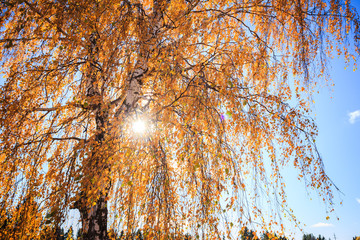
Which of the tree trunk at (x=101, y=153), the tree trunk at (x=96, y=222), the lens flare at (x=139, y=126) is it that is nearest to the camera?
the tree trunk at (x=101, y=153)

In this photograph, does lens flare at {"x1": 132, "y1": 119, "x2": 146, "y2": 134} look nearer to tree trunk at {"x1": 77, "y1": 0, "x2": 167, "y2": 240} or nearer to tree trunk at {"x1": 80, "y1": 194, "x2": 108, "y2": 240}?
tree trunk at {"x1": 77, "y1": 0, "x2": 167, "y2": 240}

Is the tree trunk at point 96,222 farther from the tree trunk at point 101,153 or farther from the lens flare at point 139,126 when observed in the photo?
the lens flare at point 139,126

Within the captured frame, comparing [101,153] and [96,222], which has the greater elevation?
[101,153]

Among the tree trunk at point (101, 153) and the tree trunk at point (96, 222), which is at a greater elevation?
the tree trunk at point (101, 153)

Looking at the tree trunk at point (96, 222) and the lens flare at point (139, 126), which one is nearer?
the lens flare at point (139, 126)

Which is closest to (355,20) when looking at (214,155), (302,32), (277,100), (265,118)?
(302,32)

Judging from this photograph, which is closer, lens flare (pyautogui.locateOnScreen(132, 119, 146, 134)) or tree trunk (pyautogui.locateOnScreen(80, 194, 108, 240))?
lens flare (pyautogui.locateOnScreen(132, 119, 146, 134))

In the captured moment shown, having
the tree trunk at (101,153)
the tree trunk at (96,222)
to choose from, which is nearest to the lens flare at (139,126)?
the tree trunk at (101,153)

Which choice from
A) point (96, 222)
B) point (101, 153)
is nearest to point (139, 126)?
point (101, 153)

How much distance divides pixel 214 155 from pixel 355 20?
2.56m

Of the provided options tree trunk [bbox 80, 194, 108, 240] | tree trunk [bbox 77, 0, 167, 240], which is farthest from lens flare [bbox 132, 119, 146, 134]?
tree trunk [bbox 80, 194, 108, 240]

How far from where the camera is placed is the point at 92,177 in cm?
246

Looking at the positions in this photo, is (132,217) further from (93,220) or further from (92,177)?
(93,220)

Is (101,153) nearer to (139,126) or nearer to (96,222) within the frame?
(139,126)
